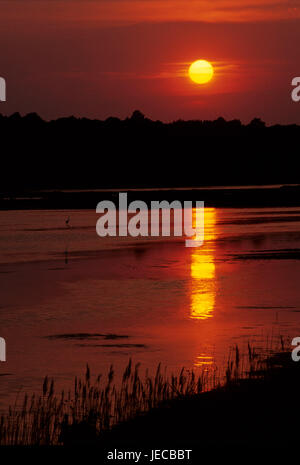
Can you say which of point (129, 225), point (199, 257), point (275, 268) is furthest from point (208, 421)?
Answer: point (129, 225)

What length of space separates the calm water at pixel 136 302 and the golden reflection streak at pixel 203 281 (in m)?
0.03

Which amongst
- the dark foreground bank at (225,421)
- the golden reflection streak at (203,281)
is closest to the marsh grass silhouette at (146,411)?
the dark foreground bank at (225,421)

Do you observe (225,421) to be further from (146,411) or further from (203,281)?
(203,281)

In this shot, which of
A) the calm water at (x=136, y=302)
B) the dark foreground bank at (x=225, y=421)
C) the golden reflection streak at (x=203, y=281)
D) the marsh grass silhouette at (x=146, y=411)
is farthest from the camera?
the golden reflection streak at (x=203, y=281)

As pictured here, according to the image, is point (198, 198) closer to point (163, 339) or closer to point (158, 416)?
point (163, 339)

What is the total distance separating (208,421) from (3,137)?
175910mm

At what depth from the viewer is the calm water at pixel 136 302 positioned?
21922 mm

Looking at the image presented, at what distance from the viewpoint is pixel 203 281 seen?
36.6 m

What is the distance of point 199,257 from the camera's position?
4703 centimetres

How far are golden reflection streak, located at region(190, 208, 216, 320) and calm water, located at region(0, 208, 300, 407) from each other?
0.11ft

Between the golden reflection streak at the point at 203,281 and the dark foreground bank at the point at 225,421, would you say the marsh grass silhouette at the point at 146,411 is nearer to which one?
the dark foreground bank at the point at 225,421

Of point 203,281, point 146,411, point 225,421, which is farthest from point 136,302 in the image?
point 225,421

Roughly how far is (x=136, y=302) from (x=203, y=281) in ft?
20.2

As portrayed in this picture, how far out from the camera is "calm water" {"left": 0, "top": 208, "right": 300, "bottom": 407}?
21.9 m
